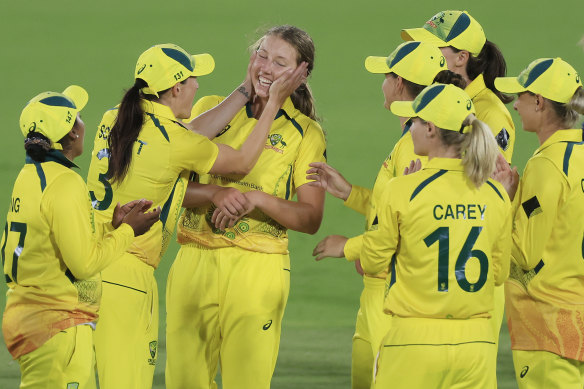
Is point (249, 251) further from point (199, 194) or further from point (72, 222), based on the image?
point (72, 222)

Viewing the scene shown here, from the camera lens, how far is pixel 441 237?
4.05m

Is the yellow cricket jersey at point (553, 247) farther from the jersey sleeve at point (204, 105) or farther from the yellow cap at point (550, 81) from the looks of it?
the jersey sleeve at point (204, 105)

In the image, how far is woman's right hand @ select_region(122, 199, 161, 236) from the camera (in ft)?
14.9

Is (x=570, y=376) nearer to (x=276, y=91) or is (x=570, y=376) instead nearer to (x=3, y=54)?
(x=276, y=91)

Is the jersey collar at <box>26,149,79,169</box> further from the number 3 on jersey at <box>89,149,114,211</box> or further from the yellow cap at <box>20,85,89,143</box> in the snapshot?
the number 3 on jersey at <box>89,149,114,211</box>

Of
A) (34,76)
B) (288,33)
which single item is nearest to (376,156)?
(34,76)

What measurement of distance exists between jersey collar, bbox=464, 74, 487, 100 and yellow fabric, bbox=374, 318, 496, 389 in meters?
1.59

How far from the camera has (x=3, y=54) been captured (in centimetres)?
1208

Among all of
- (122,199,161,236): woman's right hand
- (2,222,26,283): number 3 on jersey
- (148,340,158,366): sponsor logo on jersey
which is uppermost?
(122,199,161,236): woman's right hand

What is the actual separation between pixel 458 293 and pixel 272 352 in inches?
49.4

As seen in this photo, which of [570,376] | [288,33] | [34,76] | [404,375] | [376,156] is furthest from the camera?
[34,76]

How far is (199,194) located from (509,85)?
1620 millimetres

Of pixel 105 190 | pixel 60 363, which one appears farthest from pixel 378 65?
pixel 60 363

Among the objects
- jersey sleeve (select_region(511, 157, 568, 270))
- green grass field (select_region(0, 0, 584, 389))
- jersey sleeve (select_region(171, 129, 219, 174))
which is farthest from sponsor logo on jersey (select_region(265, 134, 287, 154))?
green grass field (select_region(0, 0, 584, 389))
